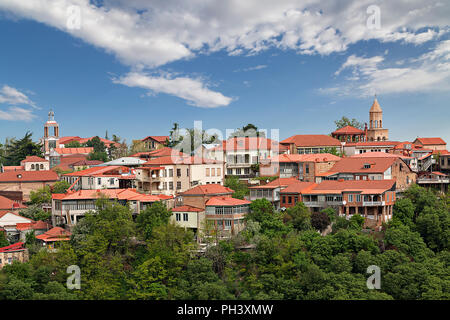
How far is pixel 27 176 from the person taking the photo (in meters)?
52.6

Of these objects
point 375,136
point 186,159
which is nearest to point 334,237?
point 186,159

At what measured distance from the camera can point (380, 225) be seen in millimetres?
39750

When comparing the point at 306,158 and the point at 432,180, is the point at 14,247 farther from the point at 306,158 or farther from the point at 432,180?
the point at 432,180

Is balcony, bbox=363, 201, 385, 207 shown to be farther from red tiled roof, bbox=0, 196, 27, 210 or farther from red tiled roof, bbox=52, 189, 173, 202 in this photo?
red tiled roof, bbox=0, 196, 27, 210

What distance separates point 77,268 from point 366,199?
1022 inches

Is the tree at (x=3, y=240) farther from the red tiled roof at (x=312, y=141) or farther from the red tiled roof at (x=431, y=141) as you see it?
the red tiled roof at (x=431, y=141)

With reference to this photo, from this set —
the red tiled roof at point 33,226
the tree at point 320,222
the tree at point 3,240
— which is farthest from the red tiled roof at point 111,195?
the tree at point 320,222

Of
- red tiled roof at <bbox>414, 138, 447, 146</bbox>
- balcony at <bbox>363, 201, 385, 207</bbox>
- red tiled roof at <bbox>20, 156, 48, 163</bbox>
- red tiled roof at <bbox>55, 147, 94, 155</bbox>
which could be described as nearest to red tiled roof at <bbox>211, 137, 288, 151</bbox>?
balcony at <bbox>363, 201, 385, 207</bbox>

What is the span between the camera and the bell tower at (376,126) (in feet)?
227

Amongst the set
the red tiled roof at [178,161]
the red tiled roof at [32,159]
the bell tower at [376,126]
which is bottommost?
the red tiled roof at [178,161]

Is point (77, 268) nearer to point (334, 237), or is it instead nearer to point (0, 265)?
point (0, 265)

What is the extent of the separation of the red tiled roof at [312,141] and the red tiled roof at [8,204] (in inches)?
1392

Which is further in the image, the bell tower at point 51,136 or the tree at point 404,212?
the bell tower at point 51,136
